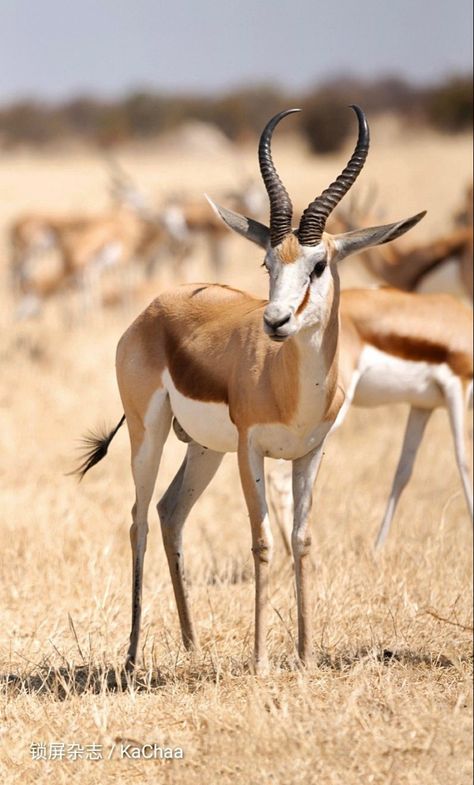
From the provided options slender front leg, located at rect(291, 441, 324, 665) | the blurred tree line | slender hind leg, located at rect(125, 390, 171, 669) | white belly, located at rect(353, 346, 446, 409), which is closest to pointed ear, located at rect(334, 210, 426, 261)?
slender front leg, located at rect(291, 441, 324, 665)

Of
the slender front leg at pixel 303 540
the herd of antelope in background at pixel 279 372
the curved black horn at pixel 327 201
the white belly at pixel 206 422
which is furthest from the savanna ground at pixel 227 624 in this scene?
the curved black horn at pixel 327 201

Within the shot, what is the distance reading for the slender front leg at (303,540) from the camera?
15.3ft

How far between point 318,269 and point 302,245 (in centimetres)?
10

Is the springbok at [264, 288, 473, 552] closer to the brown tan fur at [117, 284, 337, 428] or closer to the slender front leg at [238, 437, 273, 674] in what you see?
the brown tan fur at [117, 284, 337, 428]

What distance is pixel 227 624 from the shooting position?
554cm

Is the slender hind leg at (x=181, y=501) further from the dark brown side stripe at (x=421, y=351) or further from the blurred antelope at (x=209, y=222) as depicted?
the blurred antelope at (x=209, y=222)

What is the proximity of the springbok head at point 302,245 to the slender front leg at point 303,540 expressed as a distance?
0.64m

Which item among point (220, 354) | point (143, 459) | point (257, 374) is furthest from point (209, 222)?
point (257, 374)

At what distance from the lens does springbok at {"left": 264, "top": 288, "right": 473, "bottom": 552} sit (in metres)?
7.12

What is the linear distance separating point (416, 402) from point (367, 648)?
271cm

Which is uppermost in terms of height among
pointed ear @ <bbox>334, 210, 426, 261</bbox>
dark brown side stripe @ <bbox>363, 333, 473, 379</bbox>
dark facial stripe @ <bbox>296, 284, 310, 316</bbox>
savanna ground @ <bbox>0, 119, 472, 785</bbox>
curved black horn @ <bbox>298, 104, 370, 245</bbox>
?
curved black horn @ <bbox>298, 104, 370, 245</bbox>

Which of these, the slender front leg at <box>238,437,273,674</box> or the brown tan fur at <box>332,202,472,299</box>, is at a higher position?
the brown tan fur at <box>332,202,472,299</box>

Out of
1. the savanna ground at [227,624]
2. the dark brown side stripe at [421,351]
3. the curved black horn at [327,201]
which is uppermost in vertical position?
the curved black horn at [327,201]

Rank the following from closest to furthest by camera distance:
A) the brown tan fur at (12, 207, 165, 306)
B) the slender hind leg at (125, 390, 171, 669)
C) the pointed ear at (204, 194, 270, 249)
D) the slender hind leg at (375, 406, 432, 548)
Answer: the pointed ear at (204, 194, 270, 249) → the slender hind leg at (125, 390, 171, 669) → the slender hind leg at (375, 406, 432, 548) → the brown tan fur at (12, 207, 165, 306)
